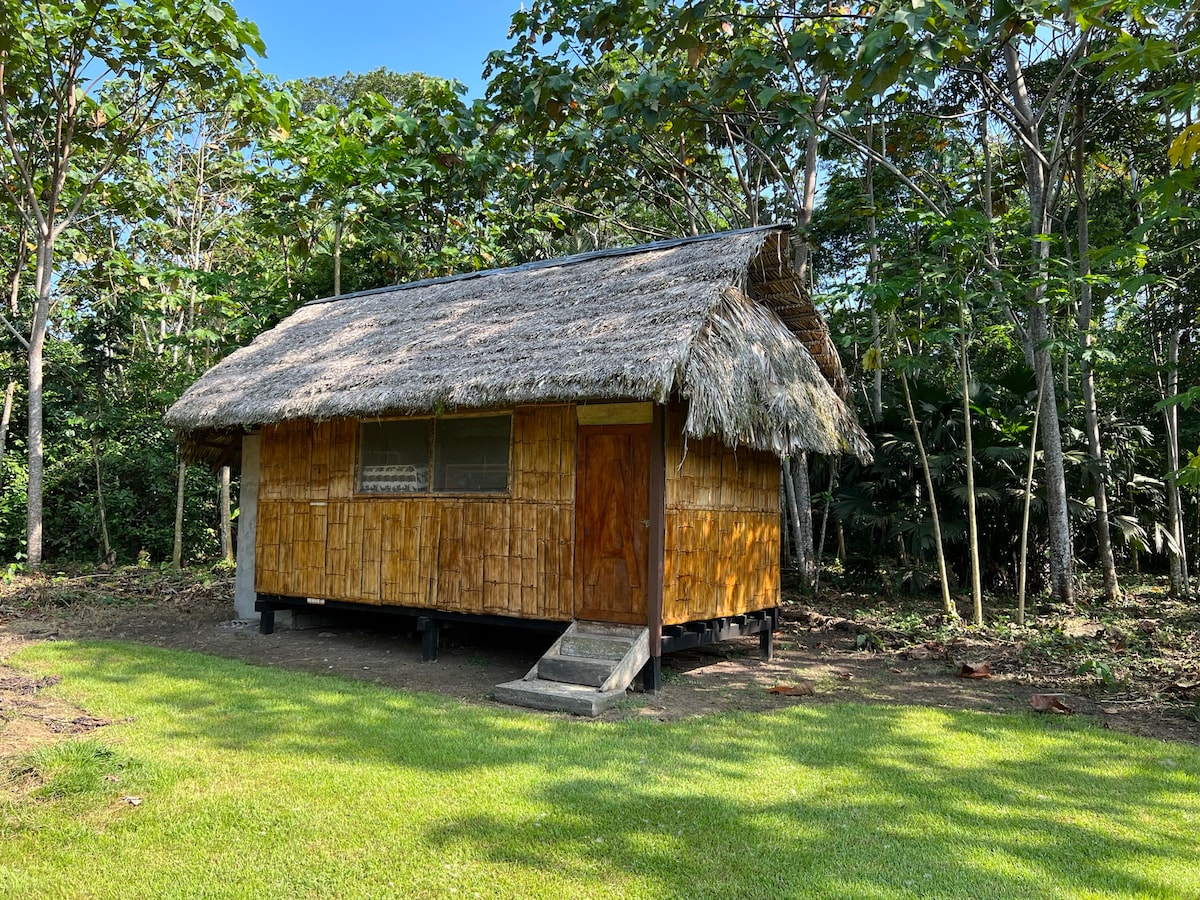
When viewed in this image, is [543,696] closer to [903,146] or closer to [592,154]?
[592,154]

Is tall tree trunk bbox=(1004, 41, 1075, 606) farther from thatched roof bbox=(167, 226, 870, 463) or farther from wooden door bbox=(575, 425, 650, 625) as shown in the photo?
wooden door bbox=(575, 425, 650, 625)

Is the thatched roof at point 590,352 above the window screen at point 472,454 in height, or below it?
above

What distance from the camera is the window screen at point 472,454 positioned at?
7344mm

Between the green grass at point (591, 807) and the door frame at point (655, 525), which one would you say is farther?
the door frame at point (655, 525)

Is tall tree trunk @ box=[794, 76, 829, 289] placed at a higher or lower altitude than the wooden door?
higher

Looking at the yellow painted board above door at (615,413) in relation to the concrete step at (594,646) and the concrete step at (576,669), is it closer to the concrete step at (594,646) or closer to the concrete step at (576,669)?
the concrete step at (594,646)

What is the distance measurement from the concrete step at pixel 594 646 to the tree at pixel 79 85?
7596 millimetres

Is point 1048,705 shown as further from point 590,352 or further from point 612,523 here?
point 590,352

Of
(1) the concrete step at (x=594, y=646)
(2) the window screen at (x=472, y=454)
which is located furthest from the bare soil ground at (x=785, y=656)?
(2) the window screen at (x=472, y=454)

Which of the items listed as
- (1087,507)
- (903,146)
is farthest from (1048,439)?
(903,146)

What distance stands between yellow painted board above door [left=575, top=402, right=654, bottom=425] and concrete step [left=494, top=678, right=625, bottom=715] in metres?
2.03

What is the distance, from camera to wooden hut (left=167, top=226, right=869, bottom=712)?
645cm

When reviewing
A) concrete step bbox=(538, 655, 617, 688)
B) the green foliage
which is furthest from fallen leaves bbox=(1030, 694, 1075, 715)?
the green foliage

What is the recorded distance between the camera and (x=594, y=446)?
6859 millimetres
